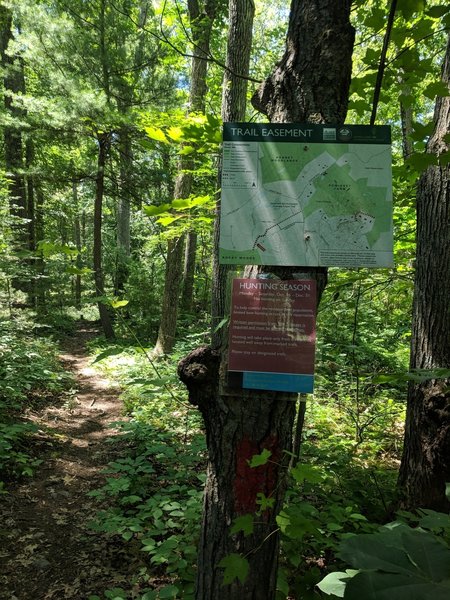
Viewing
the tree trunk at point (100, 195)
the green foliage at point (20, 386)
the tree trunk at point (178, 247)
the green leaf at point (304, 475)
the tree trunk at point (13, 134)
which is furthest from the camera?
the tree trunk at point (100, 195)

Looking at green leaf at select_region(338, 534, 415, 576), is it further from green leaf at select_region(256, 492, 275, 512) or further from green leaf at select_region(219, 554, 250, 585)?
green leaf at select_region(219, 554, 250, 585)

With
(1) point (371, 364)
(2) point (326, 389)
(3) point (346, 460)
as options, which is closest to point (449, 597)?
(3) point (346, 460)

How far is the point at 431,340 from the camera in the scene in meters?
3.03

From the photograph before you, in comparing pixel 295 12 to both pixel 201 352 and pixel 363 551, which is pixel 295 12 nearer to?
pixel 201 352

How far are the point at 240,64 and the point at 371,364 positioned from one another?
5.13 m

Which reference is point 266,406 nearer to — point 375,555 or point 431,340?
point 375,555

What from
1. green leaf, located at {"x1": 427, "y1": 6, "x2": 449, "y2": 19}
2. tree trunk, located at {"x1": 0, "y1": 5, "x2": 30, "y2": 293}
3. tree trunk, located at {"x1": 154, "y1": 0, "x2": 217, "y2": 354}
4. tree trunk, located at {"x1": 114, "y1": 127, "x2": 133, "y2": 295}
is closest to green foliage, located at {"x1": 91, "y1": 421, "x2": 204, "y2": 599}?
green leaf, located at {"x1": 427, "y1": 6, "x2": 449, "y2": 19}

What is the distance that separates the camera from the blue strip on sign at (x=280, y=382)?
152 cm

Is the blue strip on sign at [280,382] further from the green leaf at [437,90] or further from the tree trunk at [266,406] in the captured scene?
the green leaf at [437,90]

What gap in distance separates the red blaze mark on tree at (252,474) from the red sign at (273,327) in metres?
0.31

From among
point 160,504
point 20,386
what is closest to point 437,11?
point 160,504

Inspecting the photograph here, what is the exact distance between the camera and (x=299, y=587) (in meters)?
2.01

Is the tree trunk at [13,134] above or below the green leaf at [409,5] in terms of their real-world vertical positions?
above

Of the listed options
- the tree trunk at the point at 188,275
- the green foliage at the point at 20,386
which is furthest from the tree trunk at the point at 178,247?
the tree trunk at the point at 188,275
